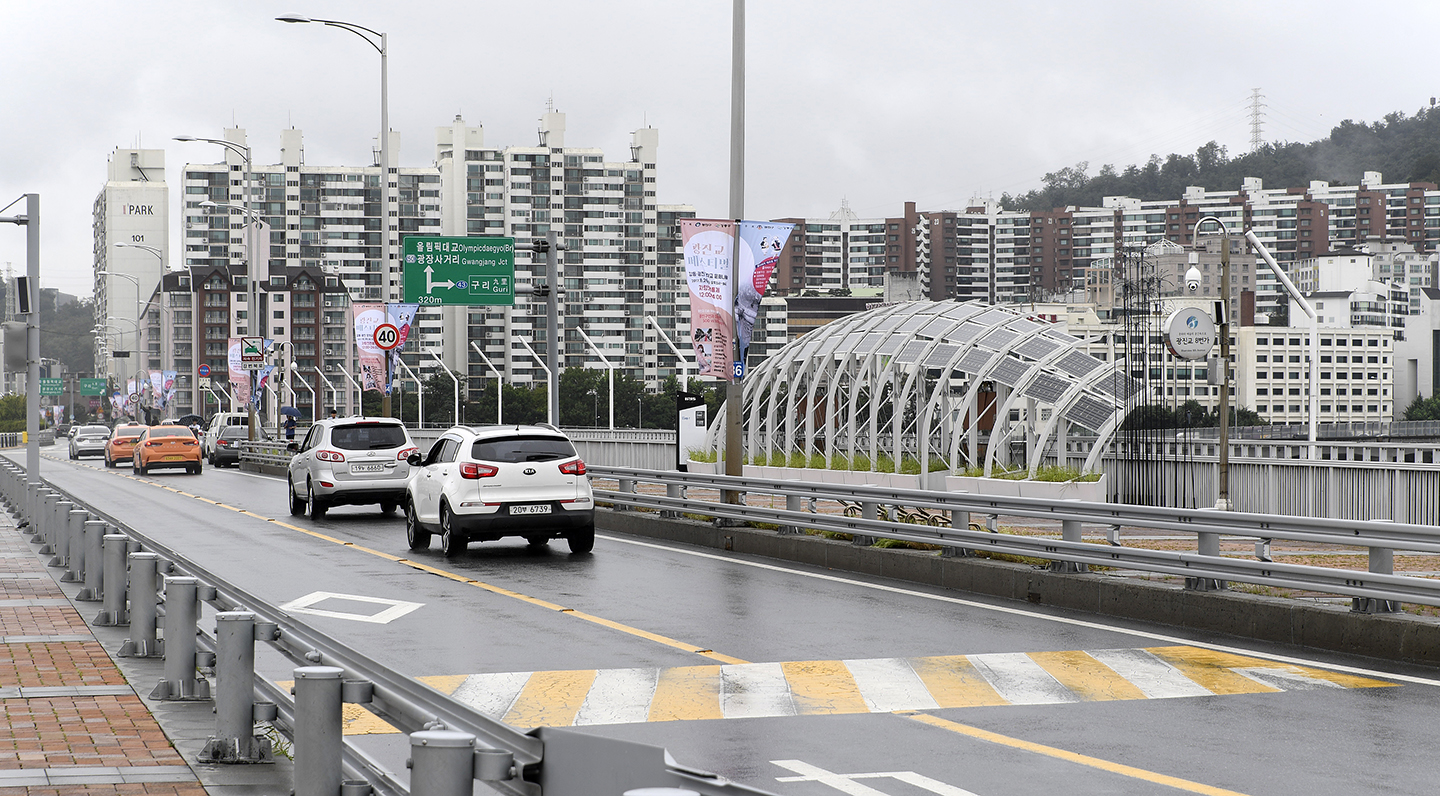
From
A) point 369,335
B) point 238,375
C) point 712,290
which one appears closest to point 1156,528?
point 712,290

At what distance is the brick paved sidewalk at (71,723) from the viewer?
6.96 m

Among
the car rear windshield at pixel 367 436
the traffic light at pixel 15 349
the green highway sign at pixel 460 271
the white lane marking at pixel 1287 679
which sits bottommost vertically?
the white lane marking at pixel 1287 679

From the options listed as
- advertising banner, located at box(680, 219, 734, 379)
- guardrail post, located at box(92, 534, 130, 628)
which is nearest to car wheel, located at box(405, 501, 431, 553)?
advertising banner, located at box(680, 219, 734, 379)

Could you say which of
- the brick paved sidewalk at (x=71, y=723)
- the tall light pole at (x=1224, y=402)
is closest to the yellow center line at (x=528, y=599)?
the brick paved sidewalk at (x=71, y=723)

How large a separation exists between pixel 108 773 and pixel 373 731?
67.0 inches

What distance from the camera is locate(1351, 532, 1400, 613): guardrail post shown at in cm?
1141

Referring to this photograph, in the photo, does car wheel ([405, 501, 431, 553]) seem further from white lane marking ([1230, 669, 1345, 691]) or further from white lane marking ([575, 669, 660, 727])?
white lane marking ([1230, 669, 1345, 691])

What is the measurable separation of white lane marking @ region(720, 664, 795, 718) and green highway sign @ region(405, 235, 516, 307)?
89.1 feet

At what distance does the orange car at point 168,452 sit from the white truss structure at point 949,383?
17.2 metres

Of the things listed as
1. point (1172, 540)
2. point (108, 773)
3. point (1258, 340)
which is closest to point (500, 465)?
point (1172, 540)

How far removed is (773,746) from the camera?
7.99 metres

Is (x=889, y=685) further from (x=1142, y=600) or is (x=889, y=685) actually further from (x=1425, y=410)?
(x=1425, y=410)

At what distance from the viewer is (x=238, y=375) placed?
62562 mm

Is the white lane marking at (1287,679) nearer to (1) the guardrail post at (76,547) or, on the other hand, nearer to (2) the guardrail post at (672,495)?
(1) the guardrail post at (76,547)
